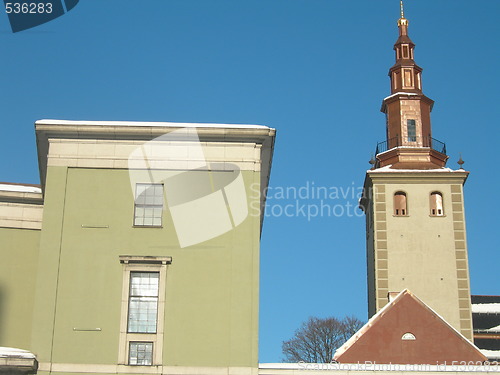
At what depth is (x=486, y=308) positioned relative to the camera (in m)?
55.9

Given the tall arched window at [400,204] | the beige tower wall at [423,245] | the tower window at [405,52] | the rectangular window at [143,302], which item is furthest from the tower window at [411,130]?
the rectangular window at [143,302]

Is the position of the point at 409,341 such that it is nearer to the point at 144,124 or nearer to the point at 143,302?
A: the point at 143,302

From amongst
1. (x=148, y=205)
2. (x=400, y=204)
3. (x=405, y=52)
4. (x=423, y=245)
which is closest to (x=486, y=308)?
(x=423, y=245)

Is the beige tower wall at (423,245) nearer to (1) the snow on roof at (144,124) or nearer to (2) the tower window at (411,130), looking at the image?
(2) the tower window at (411,130)

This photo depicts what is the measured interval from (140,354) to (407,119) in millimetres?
30770

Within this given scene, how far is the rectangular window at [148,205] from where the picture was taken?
1051 inches

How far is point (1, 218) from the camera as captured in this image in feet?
94.7

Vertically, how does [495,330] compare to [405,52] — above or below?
below

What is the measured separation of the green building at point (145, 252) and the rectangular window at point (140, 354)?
0.09 ft

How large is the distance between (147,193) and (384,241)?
2482 cm

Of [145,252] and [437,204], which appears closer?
[145,252]

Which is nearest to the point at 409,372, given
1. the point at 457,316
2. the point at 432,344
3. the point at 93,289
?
the point at 93,289

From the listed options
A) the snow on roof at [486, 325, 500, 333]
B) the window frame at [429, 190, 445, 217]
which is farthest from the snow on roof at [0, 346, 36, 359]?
the snow on roof at [486, 325, 500, 333]

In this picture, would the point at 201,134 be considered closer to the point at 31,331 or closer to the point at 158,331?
the point at 158,331
